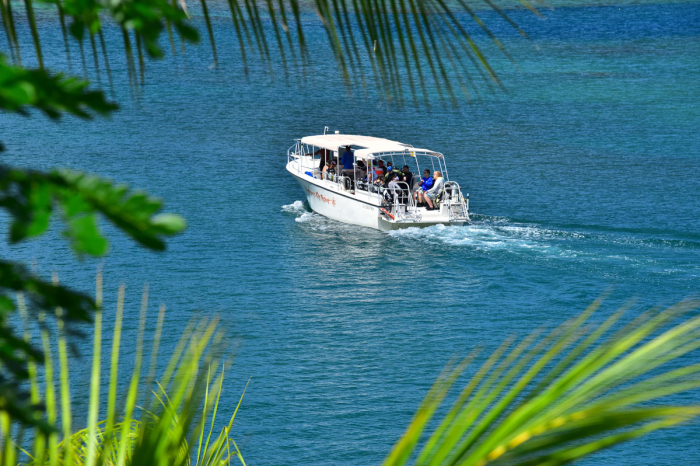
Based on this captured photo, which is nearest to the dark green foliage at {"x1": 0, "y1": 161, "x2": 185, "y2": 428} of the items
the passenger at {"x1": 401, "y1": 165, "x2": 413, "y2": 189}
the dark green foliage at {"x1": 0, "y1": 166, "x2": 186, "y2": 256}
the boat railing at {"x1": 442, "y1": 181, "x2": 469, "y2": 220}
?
the dark green foliage at {"x1": 0, "y1": 166, "x2": 186, "y2": 256}

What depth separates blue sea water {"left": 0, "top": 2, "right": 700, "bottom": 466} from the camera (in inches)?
797

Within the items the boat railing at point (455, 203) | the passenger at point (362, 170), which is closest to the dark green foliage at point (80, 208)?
the boat railing at point (455, 203)

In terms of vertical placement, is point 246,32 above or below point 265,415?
above

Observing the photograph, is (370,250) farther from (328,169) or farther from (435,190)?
(328,169)

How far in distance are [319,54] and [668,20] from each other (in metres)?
Result: 47.7

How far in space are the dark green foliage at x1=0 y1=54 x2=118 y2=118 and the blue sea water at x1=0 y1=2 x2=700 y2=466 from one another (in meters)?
5.14

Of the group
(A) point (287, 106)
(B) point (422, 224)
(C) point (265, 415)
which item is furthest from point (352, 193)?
(A) point (287, 106)

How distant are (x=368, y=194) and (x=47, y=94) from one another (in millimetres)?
28472

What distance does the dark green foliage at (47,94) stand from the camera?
34.3 inches

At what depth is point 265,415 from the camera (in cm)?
1961

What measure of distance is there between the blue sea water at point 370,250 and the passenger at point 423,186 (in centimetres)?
146

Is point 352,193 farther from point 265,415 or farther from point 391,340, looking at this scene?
point 265,415

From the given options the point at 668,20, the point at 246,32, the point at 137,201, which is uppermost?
the point at 246,32

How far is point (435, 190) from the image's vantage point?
28.0 meters
